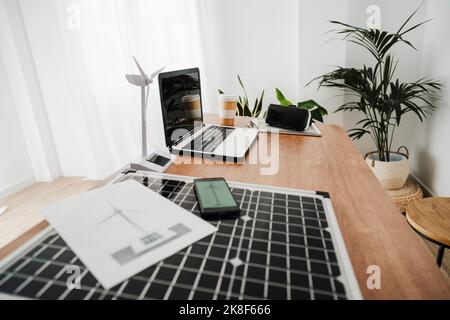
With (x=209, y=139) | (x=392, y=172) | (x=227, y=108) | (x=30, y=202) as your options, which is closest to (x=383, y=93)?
(x=392, y=172)

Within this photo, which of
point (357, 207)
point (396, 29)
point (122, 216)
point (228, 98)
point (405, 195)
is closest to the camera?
point (122, 216)

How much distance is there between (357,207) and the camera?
86cm

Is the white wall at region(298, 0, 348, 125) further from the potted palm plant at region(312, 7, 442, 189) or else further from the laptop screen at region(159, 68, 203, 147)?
the laptop screen at region(159, 68, 203, 147)

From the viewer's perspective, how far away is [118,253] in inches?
24.7

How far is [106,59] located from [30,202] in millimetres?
1426

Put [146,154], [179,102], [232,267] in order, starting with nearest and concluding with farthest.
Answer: [232,267]
[146,154]
[179,102]

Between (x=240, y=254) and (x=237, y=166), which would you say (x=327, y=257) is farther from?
(x=237, y=166)

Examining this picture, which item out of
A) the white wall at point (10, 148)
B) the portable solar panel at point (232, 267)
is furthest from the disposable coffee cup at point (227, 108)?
the white wall at point (10, 148)

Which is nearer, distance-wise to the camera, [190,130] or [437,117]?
[190,130]

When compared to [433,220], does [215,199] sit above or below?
above

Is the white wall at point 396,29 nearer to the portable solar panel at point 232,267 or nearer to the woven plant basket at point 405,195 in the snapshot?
the woven plant basket at point 405,195

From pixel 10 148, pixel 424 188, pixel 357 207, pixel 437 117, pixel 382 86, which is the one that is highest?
pixel 382 86

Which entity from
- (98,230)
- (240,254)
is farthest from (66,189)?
(240,254)

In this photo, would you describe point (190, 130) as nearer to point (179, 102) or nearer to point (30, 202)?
point (179, 102)
